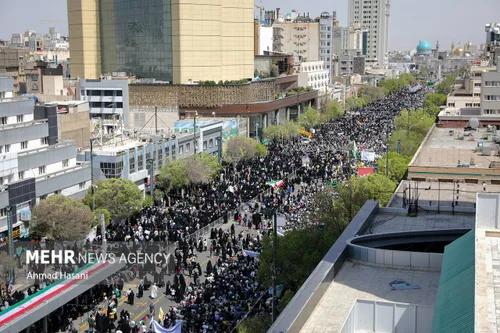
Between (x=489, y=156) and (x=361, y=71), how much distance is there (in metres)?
Result: 116

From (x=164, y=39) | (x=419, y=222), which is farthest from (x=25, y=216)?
(x=164, y=39)

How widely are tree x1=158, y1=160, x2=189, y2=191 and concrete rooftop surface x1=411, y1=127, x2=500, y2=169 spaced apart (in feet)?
45.5

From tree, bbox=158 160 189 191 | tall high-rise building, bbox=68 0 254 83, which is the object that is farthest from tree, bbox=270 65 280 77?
tree, bbox=158 160 189 191

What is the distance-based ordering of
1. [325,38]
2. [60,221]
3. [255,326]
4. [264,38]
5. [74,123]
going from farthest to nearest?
[325,38] → [264,38] → [74,123] → [60,221] → [255,326]

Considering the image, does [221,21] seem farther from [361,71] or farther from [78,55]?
[361,71]

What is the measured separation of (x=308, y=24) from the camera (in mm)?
118438

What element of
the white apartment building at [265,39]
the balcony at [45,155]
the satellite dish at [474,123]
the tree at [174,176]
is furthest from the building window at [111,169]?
the white apartment building at [265,39]

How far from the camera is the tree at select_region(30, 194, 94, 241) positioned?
29906 millimetres

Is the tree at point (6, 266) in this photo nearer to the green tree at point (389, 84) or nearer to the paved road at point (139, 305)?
the paved road at point (139, 305)

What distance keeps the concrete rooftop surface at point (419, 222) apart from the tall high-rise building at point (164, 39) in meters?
52.9

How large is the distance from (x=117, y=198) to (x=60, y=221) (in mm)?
6307

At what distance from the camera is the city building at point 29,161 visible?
106ft

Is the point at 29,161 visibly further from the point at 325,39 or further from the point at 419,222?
the point at 325,39

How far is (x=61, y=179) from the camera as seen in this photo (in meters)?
35.5
